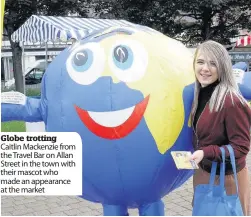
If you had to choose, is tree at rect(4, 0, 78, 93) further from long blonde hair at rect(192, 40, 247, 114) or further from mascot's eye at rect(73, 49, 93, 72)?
long blonde hair at rect(192, 40, 247, 114)

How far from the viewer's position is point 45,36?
39.5 feet

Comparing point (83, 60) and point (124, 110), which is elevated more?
point (83, 60)

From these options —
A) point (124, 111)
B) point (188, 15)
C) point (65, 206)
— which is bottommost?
point (65, 206)

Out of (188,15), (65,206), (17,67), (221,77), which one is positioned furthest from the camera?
(188,15)

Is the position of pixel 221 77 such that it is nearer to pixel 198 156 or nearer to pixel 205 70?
pixel 205 70

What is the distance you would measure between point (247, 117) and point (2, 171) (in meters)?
1.38

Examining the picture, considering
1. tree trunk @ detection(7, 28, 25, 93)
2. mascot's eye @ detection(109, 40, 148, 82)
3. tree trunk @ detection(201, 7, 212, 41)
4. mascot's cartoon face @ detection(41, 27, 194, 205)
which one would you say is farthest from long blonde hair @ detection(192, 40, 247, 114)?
tree trunk @ detection(201, 7, 212, 41)

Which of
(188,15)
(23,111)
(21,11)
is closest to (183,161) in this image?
(23,111)

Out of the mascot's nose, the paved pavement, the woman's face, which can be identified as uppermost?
the woman's face

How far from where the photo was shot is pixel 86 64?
8.77 feet

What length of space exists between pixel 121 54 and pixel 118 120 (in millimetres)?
414

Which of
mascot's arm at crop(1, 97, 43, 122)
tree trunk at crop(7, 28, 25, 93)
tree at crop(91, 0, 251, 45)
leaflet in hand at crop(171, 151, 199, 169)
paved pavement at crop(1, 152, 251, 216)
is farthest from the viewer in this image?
tree at crop(91, 0, 251, 45)

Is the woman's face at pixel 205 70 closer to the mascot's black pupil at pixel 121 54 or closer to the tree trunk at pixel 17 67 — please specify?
the mascot's black pupil at pixel 121 54

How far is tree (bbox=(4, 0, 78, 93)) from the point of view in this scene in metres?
15.1
